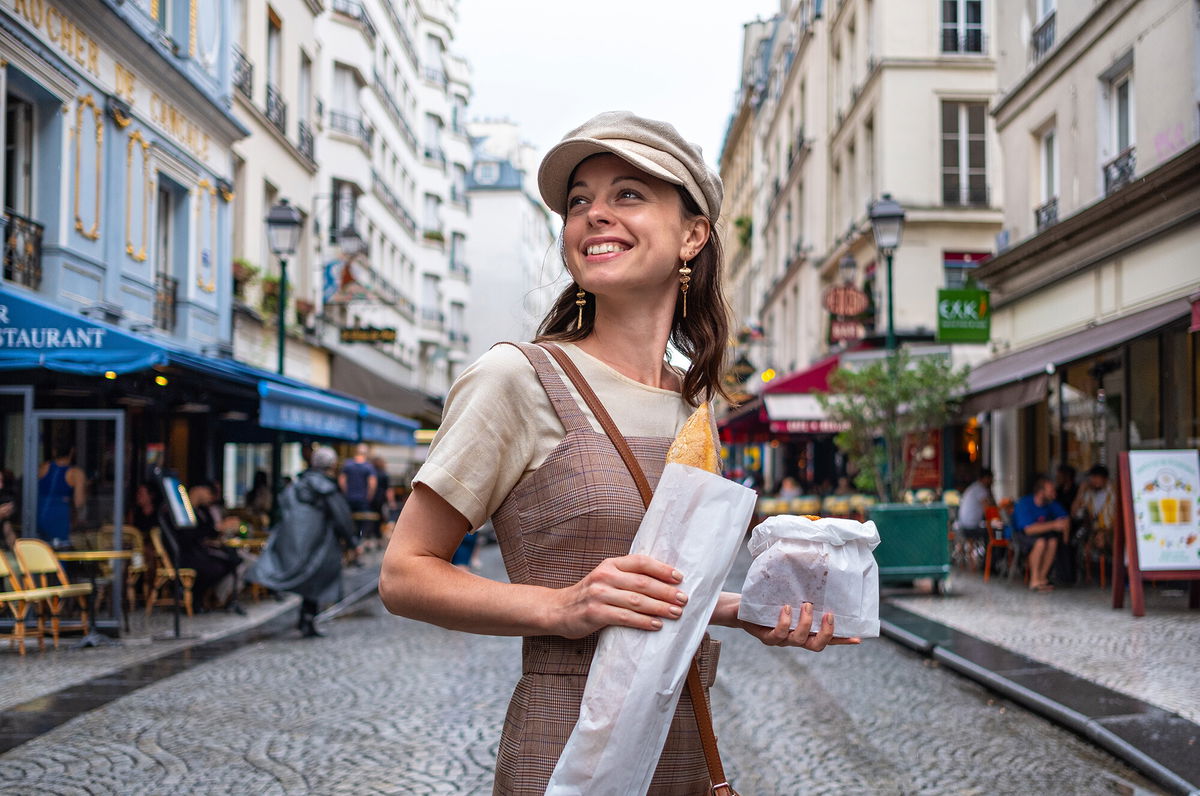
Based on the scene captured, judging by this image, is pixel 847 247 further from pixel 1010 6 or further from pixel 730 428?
pixel 1010 6

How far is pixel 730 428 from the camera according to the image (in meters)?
26.1

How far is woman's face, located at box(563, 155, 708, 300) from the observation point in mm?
1985

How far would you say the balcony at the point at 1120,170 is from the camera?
1488 centimetres

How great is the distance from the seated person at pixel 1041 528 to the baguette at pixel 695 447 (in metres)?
14.1

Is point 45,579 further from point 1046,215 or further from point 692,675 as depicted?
point 1046,215

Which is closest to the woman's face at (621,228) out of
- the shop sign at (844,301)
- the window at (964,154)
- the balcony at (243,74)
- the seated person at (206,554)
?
the seated person at (206,554)

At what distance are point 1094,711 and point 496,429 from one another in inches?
243

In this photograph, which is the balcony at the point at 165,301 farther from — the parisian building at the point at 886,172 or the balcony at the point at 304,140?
the parisian building at the point at 886,172

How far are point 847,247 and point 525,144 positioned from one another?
63902 millimetres

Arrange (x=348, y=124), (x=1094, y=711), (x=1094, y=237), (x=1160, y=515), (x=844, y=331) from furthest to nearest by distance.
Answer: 1. (x=348, y=124)
2. (x=844, y=331)
3. (x=1094, y=237)
4. (x=1160, y=515)
5. (x=1094, y=711)

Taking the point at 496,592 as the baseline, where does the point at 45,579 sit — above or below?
below

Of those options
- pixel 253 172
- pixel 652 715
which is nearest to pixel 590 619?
pixel 652 715

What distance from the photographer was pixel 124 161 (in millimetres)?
15625

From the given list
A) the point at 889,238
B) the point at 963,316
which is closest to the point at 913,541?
the point at 889,238
